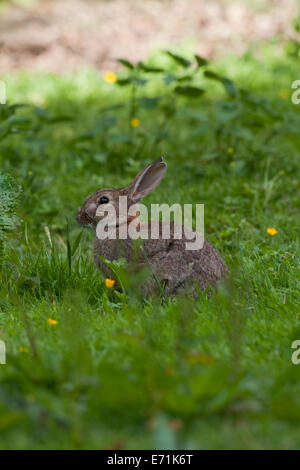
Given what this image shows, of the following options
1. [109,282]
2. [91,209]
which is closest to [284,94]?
[91,209]

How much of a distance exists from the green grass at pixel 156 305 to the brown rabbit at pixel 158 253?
0.57 ft

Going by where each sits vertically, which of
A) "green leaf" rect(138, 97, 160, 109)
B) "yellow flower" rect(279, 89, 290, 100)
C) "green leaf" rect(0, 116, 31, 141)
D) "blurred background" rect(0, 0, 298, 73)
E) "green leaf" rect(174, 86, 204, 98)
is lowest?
"green leaf" rect(0, 116, 31, 141)

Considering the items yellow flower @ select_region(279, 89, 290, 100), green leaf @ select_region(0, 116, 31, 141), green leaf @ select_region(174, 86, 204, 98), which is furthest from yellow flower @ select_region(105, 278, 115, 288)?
yellow flower @ select_region(279, 89, 290, 100)

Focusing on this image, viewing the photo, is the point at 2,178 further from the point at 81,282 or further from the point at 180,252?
the point at 180,252

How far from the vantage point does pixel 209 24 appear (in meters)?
11.2

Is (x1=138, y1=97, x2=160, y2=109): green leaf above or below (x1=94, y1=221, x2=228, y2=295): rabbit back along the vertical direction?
above

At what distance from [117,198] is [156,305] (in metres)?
1.65

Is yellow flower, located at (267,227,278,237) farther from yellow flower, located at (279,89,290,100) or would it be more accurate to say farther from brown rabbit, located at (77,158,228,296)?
yellow flower, located at (279,89,290,100)

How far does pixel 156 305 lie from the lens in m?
3.47

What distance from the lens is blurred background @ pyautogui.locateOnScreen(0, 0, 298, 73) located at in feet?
34.7

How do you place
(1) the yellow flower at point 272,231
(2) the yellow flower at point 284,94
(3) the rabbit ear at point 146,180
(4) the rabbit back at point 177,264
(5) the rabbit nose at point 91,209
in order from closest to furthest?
(4) the rabbit back at point 177,264 → (3) the rabbit ear at point 146,180 → (5) the rabbit nose at point 91,209 → (1) the yellow flower at point 272,231 → (2) the yellow flower at point 284,94

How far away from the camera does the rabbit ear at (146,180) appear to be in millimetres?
4809

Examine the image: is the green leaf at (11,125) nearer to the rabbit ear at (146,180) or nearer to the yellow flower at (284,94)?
the rabbit ear at (146,180)

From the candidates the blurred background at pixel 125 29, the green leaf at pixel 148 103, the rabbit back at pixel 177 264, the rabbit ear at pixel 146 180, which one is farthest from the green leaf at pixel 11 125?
the blurred background at pixel 125 29
